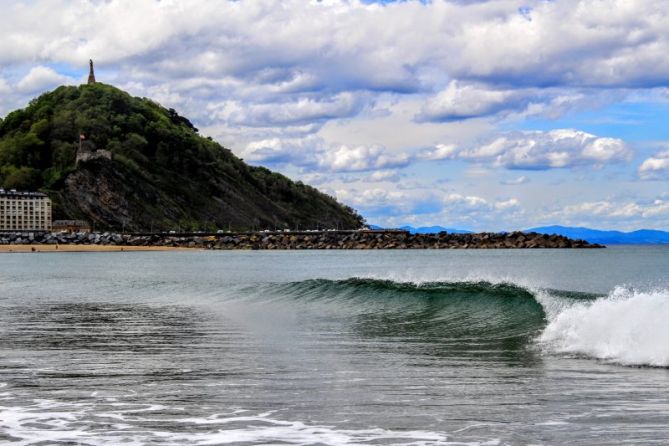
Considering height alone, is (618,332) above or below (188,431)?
above

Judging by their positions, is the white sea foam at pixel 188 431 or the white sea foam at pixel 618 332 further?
the white sea foam at pixel 618 332

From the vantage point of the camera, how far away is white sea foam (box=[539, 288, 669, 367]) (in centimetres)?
1892

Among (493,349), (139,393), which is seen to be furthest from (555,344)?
(139,393)

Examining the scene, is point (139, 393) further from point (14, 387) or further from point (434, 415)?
point (434, 415)

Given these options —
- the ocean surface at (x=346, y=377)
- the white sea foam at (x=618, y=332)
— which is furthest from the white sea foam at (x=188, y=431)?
the white sea foam at (x=618, y=332)

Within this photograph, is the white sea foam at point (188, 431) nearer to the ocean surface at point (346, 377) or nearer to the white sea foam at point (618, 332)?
the ocean surface at point (346, 377)

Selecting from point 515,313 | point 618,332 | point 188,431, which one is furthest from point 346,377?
point 515,313

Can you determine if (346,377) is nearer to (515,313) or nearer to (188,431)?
(188,431)

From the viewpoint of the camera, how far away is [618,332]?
20.5 m

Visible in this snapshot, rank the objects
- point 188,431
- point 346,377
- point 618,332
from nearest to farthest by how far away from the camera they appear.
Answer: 1. point 188,431
2. point 346,377
3. point 618,332

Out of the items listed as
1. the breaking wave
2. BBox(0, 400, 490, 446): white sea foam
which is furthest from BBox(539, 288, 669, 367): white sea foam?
BBox(0, 400, 490, 446): white sea foam

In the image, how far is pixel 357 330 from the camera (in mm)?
27844

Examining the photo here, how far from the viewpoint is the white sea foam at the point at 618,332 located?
62.1ft

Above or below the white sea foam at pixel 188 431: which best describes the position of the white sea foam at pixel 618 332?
above
